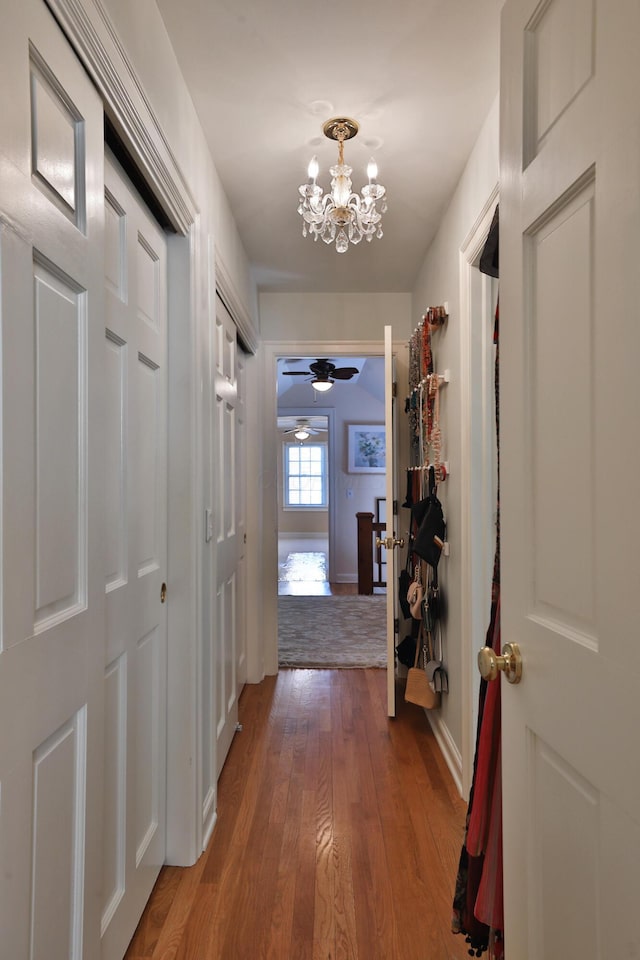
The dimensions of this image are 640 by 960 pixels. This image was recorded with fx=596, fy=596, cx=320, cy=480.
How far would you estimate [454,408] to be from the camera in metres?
2.56

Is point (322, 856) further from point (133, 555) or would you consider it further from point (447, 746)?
point (133, 555)

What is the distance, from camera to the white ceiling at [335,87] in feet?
5.03

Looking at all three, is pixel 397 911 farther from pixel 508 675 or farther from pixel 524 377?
pixel 524 377

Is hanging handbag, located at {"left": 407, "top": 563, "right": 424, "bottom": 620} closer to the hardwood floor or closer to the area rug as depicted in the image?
the hardwood floor

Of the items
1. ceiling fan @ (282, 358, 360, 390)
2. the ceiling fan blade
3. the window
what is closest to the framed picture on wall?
ceiling fan @ (282, 358, 360, 390)

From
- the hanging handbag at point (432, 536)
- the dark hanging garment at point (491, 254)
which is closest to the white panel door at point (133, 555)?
the dark hanging garment at point (491, 254)

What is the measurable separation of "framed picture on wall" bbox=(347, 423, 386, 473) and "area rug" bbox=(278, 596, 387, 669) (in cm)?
217

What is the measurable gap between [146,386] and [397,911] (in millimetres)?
1639

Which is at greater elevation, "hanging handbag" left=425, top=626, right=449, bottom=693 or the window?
the window

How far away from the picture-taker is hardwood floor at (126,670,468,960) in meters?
1.57

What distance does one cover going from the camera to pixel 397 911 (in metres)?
1.68

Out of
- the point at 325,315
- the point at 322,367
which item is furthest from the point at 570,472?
the point at 322,367

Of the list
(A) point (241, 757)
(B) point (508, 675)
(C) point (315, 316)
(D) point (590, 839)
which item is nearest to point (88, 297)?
(B) point (508, 675)

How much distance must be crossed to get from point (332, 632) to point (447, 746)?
7.50 feet
